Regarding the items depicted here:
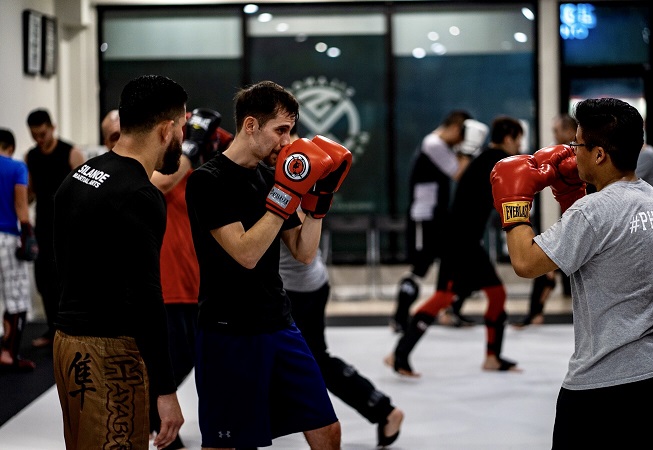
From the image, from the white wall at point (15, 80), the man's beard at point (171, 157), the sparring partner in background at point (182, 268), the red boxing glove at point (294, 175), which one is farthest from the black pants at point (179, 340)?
the white wall at point (15, 80)

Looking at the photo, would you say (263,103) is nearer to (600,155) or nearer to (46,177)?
(600,155)

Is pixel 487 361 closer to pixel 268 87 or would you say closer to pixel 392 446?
pixel 392 446

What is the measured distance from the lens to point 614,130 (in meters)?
2.45

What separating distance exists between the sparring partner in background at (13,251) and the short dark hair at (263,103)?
10.3 feet

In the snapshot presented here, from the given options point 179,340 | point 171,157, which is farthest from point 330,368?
point 171,157

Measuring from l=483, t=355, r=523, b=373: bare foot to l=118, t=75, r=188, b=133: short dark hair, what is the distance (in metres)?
3.59

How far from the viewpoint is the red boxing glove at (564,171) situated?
2707mm

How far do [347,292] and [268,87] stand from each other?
20.7ft

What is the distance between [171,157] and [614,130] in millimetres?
1059

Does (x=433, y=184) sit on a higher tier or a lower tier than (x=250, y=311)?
higher

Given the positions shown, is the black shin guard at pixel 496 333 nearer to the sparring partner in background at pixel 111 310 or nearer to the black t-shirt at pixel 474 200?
the black t-shirt at pixel 474 200

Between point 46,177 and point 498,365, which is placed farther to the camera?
point 46,177

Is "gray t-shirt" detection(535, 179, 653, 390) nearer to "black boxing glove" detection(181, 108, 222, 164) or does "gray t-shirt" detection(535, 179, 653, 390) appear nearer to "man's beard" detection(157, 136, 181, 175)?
"man's beard" detection(157, 136, 181, 175)

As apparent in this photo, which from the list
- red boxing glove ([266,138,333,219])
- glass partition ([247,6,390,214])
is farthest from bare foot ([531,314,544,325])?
A: red boxing glove ([266,138,333,219])
